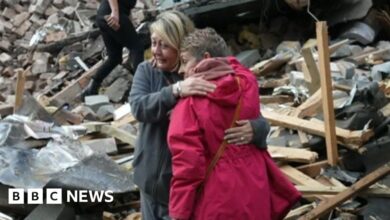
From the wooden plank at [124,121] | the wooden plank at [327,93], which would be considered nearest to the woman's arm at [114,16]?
the wooden plank at [124,121]

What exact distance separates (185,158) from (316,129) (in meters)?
2.60

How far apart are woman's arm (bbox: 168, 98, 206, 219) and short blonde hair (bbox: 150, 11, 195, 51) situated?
1.01ft

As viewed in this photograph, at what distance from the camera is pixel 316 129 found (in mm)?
4812

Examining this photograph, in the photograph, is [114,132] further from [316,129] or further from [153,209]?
[153,209]

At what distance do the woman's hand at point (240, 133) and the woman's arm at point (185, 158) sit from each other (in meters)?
0.13

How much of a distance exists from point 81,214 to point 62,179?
0.28 m

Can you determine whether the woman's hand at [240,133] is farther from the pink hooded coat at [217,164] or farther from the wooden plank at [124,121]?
the wooden plank at [124,121]

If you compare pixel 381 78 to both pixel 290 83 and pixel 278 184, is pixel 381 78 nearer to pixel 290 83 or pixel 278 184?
pixel 290 83

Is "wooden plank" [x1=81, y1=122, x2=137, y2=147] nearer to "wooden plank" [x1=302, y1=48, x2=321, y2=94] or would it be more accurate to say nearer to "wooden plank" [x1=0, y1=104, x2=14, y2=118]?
"wooden plank" [x1=0, y1=104, x2=14, y2=118]

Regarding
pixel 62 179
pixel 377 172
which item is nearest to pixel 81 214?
pixel 62 179

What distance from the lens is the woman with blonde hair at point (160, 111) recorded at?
258 centimetres

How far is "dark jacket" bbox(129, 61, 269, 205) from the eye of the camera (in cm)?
266

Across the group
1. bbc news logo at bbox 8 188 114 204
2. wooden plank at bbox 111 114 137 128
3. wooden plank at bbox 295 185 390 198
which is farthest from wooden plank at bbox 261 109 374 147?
bbc news logo at bbox 8 188 114 204

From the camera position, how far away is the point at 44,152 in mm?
4270
